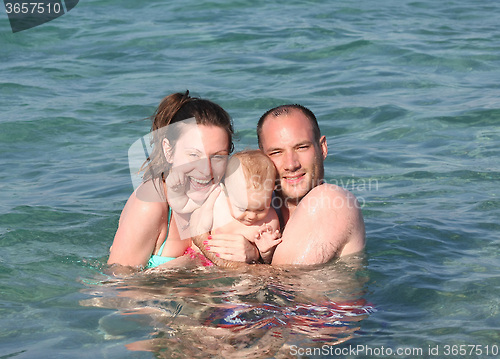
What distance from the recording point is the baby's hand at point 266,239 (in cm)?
515

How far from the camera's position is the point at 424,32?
14055 millimetres

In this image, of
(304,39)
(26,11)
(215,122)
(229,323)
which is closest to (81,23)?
(26,11)

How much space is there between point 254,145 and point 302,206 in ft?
12.7

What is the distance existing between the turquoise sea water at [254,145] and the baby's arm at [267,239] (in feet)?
0.67

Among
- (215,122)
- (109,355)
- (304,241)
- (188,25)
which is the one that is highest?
(188,25)

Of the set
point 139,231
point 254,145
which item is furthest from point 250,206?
point 254,145

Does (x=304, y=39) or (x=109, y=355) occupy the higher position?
(x=304, y=39)

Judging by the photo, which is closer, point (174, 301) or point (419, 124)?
point (174, 301)

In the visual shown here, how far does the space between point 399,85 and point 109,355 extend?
26.5 feet

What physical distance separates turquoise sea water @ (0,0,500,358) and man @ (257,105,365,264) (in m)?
0.18

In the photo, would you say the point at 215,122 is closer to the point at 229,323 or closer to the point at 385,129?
the point at 229,323

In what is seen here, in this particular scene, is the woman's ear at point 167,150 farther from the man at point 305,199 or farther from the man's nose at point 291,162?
the man's nose at point 291,162

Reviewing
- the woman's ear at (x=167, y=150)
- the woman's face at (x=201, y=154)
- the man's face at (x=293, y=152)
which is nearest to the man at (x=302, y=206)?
the man's face at (x=293, y=152)

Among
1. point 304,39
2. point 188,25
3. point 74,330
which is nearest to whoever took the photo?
point 74,330
